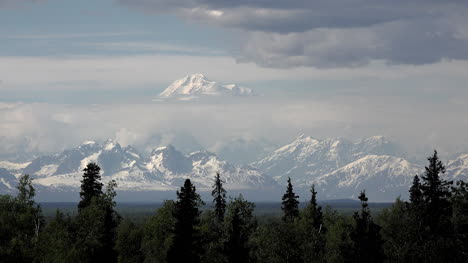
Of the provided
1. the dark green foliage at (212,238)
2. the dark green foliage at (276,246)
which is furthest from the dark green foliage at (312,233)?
the dark green foliage at (212,238)

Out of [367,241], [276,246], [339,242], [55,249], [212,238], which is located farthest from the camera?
[339,242]

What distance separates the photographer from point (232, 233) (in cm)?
10388

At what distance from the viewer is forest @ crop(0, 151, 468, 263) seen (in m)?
97.9

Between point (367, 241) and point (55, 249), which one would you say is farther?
point (367, 241)

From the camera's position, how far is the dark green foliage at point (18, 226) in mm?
95688

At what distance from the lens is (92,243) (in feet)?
351

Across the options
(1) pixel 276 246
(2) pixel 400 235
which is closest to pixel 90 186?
(1) pixel 276 246

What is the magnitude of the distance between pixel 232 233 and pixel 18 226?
82.4 ft

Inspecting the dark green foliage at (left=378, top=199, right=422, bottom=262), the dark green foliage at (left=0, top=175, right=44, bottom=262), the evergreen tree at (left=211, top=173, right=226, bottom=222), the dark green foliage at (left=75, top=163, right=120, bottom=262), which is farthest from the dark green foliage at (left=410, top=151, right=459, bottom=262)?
the dark green foliage at (left=0, top=175, right=44, bottom=262)

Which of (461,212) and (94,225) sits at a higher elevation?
(461,212)

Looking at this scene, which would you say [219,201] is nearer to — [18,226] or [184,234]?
[184,234]

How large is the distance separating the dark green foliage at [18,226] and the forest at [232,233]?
0.38 feet

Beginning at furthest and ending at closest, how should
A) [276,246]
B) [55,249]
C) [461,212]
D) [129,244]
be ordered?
1. [129,244]
2. [276,246]
3. [461,212]
4. [55,249]

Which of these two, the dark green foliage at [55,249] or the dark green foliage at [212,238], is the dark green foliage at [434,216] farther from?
the dark green foliage at [55,249]
